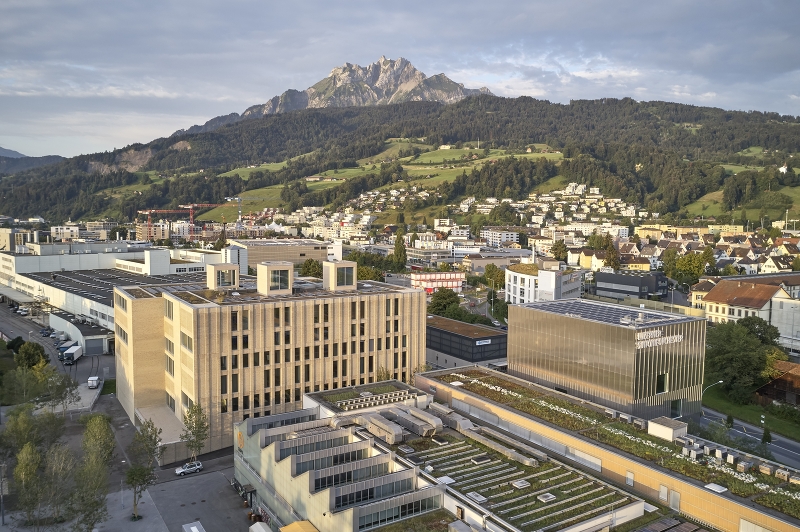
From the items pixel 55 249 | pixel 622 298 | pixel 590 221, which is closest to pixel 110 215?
pixel 55 249

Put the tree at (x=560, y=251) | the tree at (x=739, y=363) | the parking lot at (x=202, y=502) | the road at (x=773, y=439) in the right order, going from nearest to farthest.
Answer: the parking lot at (x=202, y=502) < the road at (x=773, y=439) < the tree at (x=739, y=363) < the tree at (x=560, y=251)

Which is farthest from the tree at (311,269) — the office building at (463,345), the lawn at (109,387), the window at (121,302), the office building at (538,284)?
the window at (121,302)

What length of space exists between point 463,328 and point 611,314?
1854cm

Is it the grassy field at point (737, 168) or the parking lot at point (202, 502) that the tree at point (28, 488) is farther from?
the grassy field at point (737, 168)

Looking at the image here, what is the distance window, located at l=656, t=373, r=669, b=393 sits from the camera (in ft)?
105

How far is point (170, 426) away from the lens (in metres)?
34.8

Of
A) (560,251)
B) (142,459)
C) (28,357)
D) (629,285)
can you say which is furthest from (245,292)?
(560,251)

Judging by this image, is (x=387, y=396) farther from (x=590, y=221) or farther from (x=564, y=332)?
(x=590, y=221)

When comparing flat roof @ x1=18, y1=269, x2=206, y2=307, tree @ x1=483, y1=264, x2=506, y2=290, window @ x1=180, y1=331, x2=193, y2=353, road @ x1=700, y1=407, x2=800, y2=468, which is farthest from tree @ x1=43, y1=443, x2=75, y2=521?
tree @ x1=483, y1=264, x2=506, y2=290

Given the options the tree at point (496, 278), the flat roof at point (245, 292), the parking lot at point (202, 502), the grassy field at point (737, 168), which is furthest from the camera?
the grassy field at point (737, 168)

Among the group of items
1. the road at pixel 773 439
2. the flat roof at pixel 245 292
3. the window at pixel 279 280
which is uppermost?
the window at pixel 279 280

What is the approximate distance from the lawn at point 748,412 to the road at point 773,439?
693 millimetres

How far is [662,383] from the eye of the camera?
32188mm

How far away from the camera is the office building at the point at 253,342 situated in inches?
1298
